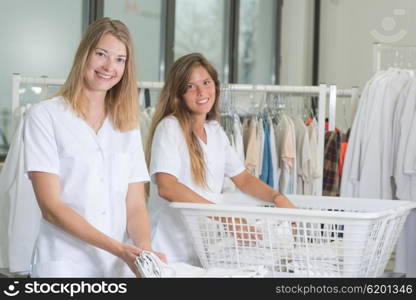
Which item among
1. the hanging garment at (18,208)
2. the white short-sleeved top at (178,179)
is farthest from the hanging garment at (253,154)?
the white short-sleeved top at (178,179)

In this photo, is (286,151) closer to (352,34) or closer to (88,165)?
(88,165)

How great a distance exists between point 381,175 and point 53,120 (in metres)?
2.42

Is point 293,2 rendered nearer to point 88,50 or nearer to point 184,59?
point 184,59

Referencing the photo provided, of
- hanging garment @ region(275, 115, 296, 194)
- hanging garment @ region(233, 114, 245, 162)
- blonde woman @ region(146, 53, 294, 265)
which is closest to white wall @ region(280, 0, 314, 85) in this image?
hanging garment @ region(275, 115, 296, 194)

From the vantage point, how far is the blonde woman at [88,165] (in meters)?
1.84

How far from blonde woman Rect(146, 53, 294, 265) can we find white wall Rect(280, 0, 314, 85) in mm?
4161

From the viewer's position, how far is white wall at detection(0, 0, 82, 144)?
176 inches

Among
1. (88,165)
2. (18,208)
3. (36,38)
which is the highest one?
(36,38)

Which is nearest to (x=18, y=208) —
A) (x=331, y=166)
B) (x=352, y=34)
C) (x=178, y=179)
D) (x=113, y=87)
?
(x=178, y=179)

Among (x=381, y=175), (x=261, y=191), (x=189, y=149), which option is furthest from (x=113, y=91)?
(x=381, y=175)

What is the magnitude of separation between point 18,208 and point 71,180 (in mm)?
1583

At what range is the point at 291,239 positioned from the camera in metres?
1.77

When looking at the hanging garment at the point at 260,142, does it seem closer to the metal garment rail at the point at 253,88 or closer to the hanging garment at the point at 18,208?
the metal garment rail at the point at 253,88

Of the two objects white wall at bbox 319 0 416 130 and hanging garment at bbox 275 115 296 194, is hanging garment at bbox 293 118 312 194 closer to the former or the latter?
hanging garment at bbox 275 115 296 194
